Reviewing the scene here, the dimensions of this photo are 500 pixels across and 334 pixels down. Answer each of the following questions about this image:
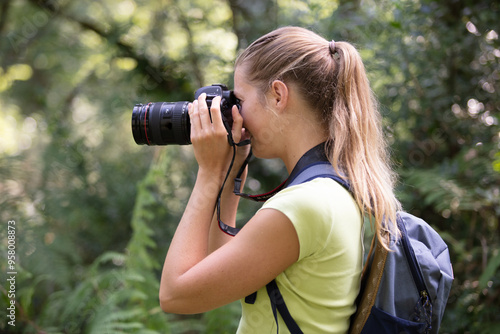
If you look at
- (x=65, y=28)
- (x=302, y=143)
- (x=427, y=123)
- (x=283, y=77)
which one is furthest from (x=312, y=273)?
(x=65, y=28)

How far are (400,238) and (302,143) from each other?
0.37 m

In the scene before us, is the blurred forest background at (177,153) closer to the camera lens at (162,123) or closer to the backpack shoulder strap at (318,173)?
the backpack shoulder strap at (318,173)

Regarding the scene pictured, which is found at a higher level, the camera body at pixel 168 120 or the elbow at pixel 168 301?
the camera body at pixel 168 120

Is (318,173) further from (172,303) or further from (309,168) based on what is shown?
(172,303)

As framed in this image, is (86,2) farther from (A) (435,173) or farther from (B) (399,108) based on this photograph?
(A) (435,173)

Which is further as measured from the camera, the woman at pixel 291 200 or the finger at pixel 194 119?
the finger at pixel 194 119

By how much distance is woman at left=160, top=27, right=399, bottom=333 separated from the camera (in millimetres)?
1052

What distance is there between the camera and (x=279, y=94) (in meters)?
1.27

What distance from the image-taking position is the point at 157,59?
3.71 m

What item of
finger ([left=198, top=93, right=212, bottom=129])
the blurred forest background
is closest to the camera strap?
finger ([left=198, top=93, right=212, bottom=129])

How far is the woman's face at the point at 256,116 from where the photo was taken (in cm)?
131

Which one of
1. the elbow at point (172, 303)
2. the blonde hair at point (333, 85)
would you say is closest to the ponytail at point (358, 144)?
the blonde hair at point (333, 85)

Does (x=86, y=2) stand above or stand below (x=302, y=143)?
below

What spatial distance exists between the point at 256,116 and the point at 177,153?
2.55 meters
